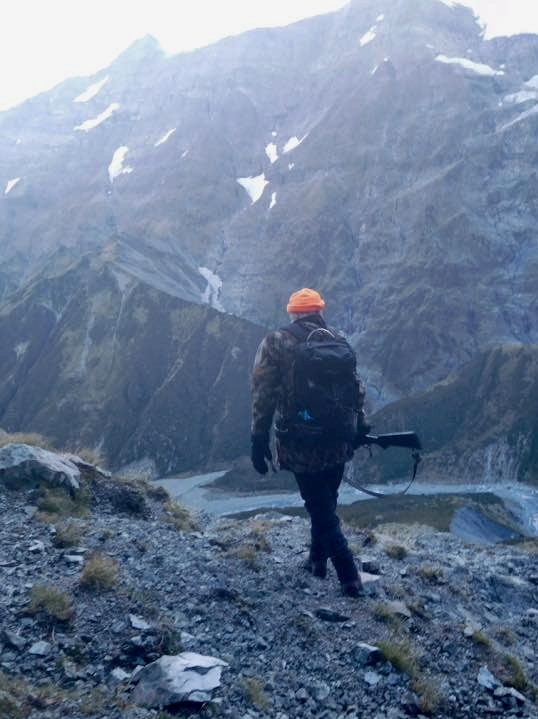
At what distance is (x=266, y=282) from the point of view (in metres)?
198

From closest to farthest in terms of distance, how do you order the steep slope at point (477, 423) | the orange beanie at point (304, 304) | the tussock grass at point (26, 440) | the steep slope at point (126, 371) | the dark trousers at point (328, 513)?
the dark trousers at point (328, 513) → the orange beanie at point (304, 304) → the tussock grass at point (26, 440) → the steep slope at point (477, 423) → the steep slope at point (126, 371)

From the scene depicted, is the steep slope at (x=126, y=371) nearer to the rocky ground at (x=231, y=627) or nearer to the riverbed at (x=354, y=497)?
the riverbed at (x=354, y=497)

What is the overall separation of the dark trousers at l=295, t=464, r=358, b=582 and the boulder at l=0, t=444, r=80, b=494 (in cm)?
352

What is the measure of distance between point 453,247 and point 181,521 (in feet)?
558

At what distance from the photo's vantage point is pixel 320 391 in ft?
29.0

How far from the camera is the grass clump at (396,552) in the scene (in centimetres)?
1220

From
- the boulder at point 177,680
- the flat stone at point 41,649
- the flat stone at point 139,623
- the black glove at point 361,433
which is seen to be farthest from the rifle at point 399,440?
the flat stone at point 41,649

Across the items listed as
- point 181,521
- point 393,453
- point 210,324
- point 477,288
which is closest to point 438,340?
point 477,288

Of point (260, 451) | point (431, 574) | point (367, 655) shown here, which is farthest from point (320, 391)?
point (431, 574)

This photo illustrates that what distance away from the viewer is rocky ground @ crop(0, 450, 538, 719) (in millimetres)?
6559

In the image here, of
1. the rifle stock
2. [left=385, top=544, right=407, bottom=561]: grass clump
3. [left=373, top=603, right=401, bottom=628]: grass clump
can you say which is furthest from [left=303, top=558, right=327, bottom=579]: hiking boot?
[left=385, top=544, right=407, bottom=561]: grass clump

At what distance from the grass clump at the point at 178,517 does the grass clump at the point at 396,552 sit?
2.82m

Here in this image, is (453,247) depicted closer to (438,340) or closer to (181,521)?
(438,340)

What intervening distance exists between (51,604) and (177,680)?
1.50 metres
